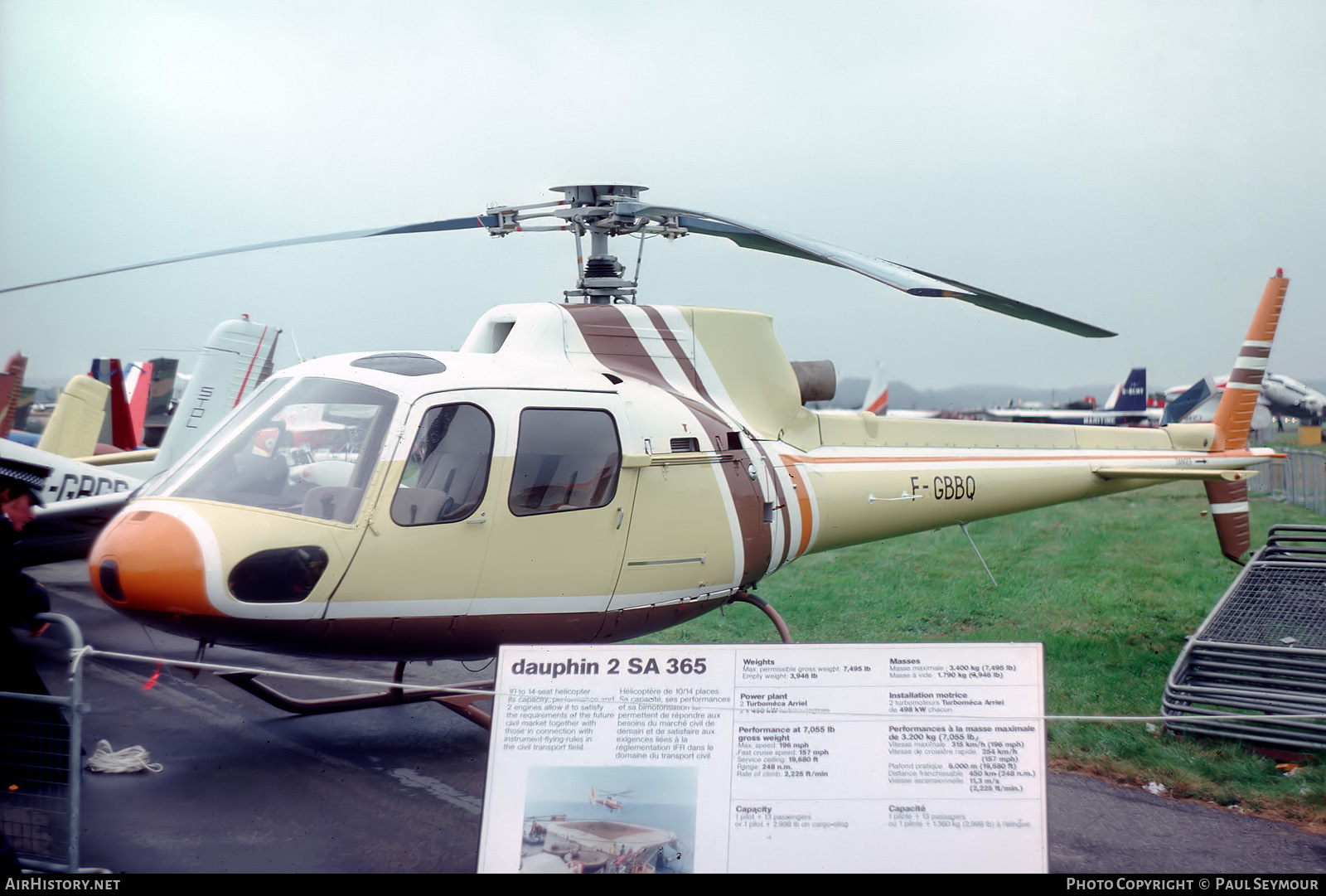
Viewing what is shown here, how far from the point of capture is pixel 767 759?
125 inches

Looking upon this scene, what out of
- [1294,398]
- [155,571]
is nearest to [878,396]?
[1294,398]

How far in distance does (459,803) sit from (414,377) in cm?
226

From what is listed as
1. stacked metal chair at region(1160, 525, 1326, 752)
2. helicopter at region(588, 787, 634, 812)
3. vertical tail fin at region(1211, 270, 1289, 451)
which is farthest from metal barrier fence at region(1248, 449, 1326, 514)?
helicopter at region(588, 787, 634, 812)

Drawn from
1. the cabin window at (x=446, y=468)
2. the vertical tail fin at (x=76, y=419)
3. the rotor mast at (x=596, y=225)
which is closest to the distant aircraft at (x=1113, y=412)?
the vertical tail fin at (x=76, y=419)

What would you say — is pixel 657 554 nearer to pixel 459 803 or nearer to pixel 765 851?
pixel 459 803

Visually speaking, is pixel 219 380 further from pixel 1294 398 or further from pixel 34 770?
pixel 1294 398

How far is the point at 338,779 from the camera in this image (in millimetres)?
5168

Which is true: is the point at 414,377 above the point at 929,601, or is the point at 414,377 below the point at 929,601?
above

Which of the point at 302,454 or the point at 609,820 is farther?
the point at 302,454

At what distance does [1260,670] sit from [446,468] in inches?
194

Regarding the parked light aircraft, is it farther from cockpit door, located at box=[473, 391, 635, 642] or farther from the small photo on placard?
the small photo on placard

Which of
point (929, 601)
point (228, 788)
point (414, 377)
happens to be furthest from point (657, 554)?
point (929, 601)

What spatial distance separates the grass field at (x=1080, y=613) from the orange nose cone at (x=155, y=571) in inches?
180

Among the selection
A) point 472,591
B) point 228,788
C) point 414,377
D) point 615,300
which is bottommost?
point 228,788
